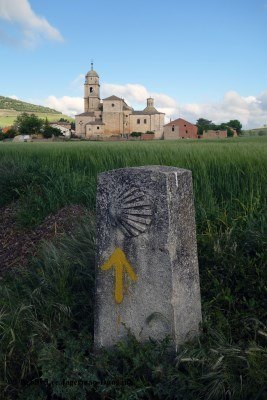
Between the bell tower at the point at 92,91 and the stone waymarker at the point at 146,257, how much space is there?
88038 mm

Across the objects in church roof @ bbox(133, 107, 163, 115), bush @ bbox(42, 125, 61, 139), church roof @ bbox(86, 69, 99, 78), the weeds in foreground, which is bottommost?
the weeds in foreground

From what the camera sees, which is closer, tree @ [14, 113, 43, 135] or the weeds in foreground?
the weeds in foreground

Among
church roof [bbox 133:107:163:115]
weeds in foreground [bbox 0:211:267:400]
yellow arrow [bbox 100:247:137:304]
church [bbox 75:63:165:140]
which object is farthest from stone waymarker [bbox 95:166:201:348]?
church roof [bbox 133:107:163:115]

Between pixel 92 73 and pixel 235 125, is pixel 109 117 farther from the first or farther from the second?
pixel 235 125

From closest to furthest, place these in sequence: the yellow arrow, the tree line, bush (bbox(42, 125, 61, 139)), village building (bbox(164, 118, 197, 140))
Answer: the yellow arrow, village building (bbox(164, 118, 197, 140)), bush (bbox(42, 125, 61, 139)), the tree line

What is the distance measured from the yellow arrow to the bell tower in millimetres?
88112

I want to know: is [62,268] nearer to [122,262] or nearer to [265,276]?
[122,262]

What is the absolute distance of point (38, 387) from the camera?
112 inches

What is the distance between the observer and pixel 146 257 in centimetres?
284

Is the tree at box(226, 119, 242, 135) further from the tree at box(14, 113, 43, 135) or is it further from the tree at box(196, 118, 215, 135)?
the tree at box(14, 113, 43, 135)

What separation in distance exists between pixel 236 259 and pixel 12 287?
2.15 metres

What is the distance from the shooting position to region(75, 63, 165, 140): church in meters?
83.3

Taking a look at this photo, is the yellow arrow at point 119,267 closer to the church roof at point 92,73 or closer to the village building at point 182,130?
the village building at point 182,130

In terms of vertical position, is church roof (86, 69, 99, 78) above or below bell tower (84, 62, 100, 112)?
above
